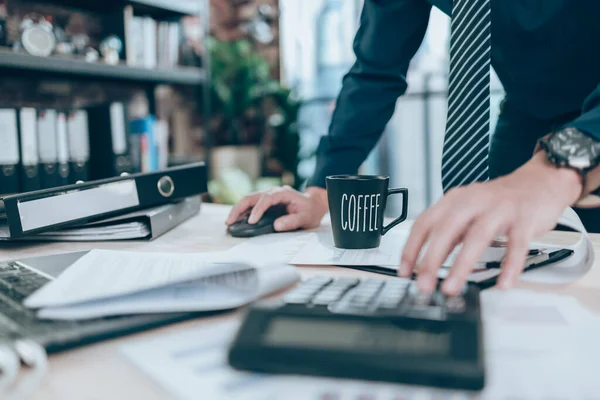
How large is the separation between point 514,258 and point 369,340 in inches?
7.4

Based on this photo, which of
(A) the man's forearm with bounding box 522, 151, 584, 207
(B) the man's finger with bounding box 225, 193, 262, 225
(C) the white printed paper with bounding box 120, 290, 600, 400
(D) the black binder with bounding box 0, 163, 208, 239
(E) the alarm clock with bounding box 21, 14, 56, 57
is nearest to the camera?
(C) the white printed paper with bounding box 120, 290, 600, 400

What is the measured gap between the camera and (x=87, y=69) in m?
2.11

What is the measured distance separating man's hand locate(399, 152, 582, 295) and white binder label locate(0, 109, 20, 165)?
180 centimetres

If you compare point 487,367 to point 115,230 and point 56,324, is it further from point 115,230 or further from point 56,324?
point 115,230

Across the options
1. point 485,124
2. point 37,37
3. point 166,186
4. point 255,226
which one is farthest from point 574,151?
point 37,37

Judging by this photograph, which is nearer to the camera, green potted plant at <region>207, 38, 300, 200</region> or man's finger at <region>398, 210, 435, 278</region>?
man's finger at <region>398, 210, 435, 278</region>

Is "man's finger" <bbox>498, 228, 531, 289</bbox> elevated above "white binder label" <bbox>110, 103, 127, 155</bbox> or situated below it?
below

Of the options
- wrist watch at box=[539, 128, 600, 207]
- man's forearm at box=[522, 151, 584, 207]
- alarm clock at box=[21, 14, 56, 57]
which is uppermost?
alarm clock at box=[21, 14, 56, 57]

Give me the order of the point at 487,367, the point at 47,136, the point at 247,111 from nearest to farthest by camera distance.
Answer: the point at 487,367 < the point at 47,136 < the point at 247,111

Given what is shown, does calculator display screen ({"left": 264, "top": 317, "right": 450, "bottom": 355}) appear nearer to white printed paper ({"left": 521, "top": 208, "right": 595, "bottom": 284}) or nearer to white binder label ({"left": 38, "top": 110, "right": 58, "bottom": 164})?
white printed paper ({"left": 521, "top": 208, "right": 595, "bottom": 284})

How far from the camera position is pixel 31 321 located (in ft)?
1.38

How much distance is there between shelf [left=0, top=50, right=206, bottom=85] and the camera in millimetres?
1876

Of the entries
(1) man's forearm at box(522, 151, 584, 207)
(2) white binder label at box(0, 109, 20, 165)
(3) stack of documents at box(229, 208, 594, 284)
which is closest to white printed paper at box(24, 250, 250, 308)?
(3) stack of documents at box(229, 208, 594, 284)

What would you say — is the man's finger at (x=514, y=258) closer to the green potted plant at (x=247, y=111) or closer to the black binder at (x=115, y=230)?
the black binder at (x=115, y=230)
